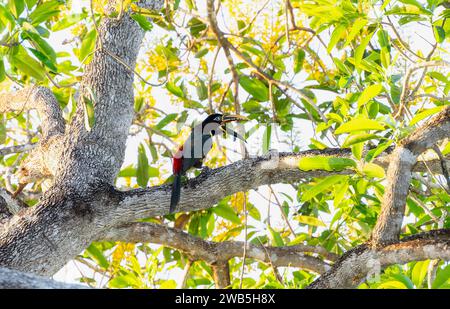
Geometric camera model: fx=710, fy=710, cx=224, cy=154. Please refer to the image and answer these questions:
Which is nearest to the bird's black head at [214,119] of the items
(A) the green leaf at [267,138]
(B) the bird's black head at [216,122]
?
(B) the bird's black head at [216,122]

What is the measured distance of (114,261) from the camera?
14.0 feet

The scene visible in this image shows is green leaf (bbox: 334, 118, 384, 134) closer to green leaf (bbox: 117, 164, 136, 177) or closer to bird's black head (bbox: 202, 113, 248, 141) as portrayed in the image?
bird's black head (bbox: 202, 113, 248, 141)

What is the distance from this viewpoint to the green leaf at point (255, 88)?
401cm

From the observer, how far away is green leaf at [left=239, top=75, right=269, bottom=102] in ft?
13.2

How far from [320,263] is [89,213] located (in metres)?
1.37

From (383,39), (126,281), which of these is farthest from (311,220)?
(383,39)

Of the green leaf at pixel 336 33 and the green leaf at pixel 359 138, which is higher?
the green leaf at pixel 336 33

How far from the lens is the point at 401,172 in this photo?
2531mm

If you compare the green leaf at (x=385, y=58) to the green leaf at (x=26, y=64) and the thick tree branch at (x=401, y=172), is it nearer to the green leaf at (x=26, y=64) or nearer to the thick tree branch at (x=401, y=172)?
the thick tree branch at (x=401, y=172)

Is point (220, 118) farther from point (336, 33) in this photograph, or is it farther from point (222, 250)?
point (336, 33)

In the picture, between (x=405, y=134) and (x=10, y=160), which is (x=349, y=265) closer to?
(x=405, y=134)

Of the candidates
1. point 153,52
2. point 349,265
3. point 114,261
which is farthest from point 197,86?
point 349,265

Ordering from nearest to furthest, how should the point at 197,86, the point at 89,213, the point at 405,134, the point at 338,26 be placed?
the point at 405,134
the point at 89,213
the point at 338,26
the point at 197,86

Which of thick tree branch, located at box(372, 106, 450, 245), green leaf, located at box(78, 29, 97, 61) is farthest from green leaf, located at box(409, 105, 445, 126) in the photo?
green leaf, located at box(78, 29, 97, 61)
